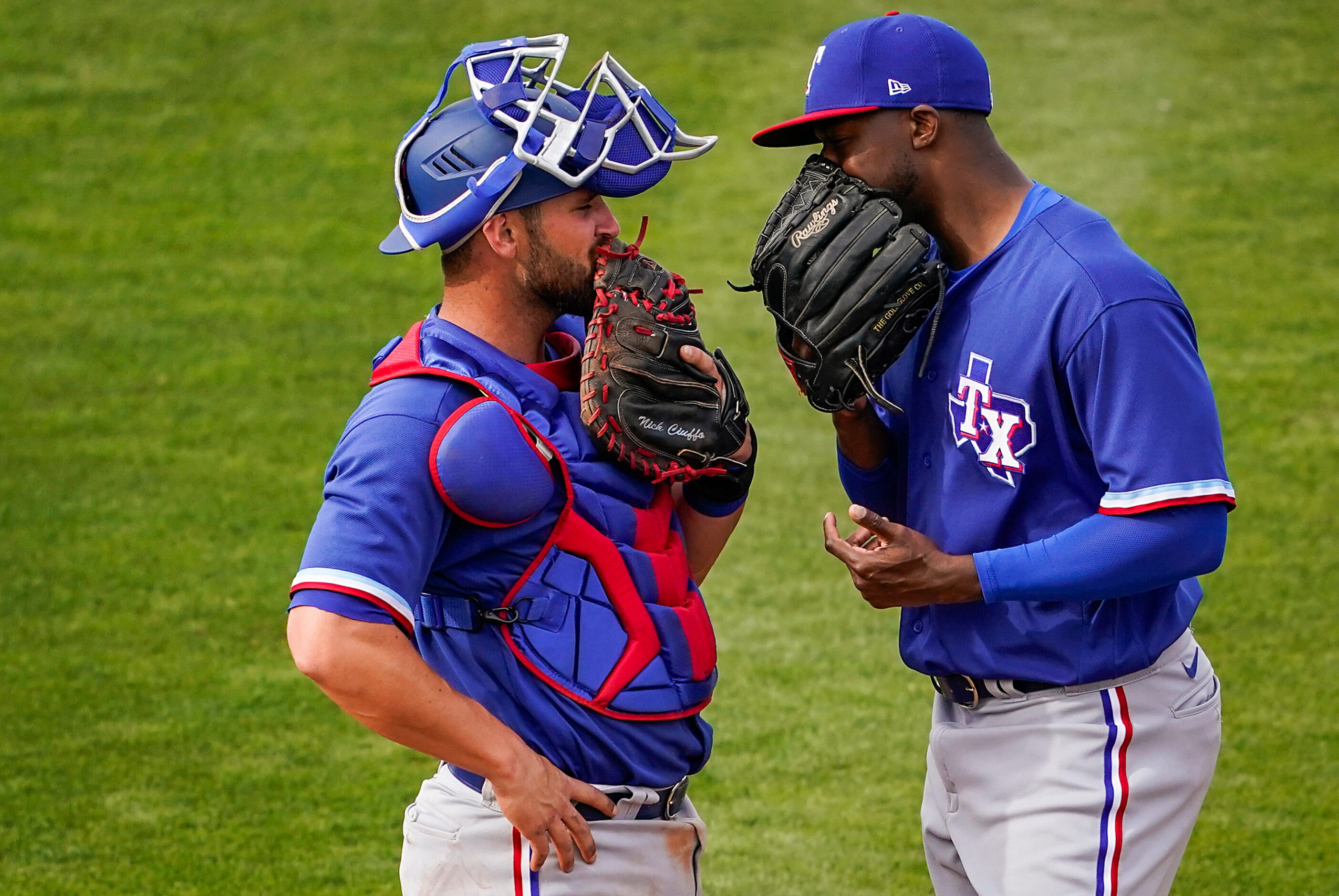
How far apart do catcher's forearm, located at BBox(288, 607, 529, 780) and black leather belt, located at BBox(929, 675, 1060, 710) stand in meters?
0.97

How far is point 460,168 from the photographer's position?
113 inches

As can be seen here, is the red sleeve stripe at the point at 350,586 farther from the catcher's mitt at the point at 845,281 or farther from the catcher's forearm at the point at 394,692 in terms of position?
the catcher's mitt at the point at 845,281

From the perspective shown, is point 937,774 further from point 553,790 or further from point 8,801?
point 8,801

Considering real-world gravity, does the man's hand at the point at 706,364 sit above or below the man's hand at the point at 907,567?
above

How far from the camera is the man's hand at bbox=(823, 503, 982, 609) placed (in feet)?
9.27

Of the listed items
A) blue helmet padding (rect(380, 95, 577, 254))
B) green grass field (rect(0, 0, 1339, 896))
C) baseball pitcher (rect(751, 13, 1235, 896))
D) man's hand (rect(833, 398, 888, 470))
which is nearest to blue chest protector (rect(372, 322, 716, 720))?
blue helmet padding (rect(380, 95, 577, 254))

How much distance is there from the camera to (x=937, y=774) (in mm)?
3254

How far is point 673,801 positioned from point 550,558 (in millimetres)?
585

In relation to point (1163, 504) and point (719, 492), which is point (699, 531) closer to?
point (719, 492)

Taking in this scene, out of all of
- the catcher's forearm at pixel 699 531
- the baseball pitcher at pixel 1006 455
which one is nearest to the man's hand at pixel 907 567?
the baseball pitcher at pixel 1006 455

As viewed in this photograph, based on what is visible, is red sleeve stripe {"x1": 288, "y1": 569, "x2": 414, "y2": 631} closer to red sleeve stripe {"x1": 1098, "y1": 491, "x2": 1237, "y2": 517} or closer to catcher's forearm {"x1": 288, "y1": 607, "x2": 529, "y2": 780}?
catcher's forearm {"x1": 288, "y1": 607, "x2": 529, "y2": 780}

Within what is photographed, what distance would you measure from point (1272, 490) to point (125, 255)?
718 cm

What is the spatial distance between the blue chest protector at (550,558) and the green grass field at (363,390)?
229 cm

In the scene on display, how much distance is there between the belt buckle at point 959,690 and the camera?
3.06 meters
